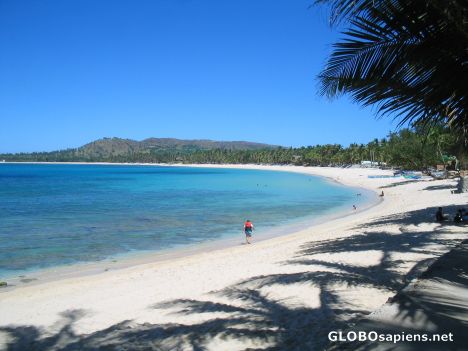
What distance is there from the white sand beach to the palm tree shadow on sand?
0.6 inches

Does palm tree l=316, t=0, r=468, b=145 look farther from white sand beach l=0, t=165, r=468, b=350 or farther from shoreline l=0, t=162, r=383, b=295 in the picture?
shoreline l=0, t=162, r=383, b=295

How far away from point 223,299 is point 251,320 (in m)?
1.38

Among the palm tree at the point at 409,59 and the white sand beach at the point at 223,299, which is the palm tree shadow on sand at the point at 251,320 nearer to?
the white sand beach at the point at 223,299

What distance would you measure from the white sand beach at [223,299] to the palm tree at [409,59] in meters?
2.80

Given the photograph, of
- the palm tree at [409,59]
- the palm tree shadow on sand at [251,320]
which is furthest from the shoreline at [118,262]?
the palm tree at [409,59]

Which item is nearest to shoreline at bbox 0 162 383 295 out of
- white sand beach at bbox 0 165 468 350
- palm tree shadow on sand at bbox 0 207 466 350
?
white sand beach at bbox 0 165 468 350

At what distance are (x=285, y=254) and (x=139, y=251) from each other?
5849mm

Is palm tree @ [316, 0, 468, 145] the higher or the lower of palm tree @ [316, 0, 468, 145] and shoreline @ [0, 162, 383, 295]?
the higher

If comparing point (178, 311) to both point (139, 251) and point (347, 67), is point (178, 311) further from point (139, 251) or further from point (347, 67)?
point (139, 251)

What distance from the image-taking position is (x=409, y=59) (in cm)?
307

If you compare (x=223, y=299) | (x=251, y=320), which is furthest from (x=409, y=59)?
(x=223, y=299)

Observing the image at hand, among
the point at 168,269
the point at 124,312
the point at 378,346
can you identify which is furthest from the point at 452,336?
the point at 168,269

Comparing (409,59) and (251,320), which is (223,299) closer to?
(251,320)

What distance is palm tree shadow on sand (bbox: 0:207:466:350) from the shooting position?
200 inches
